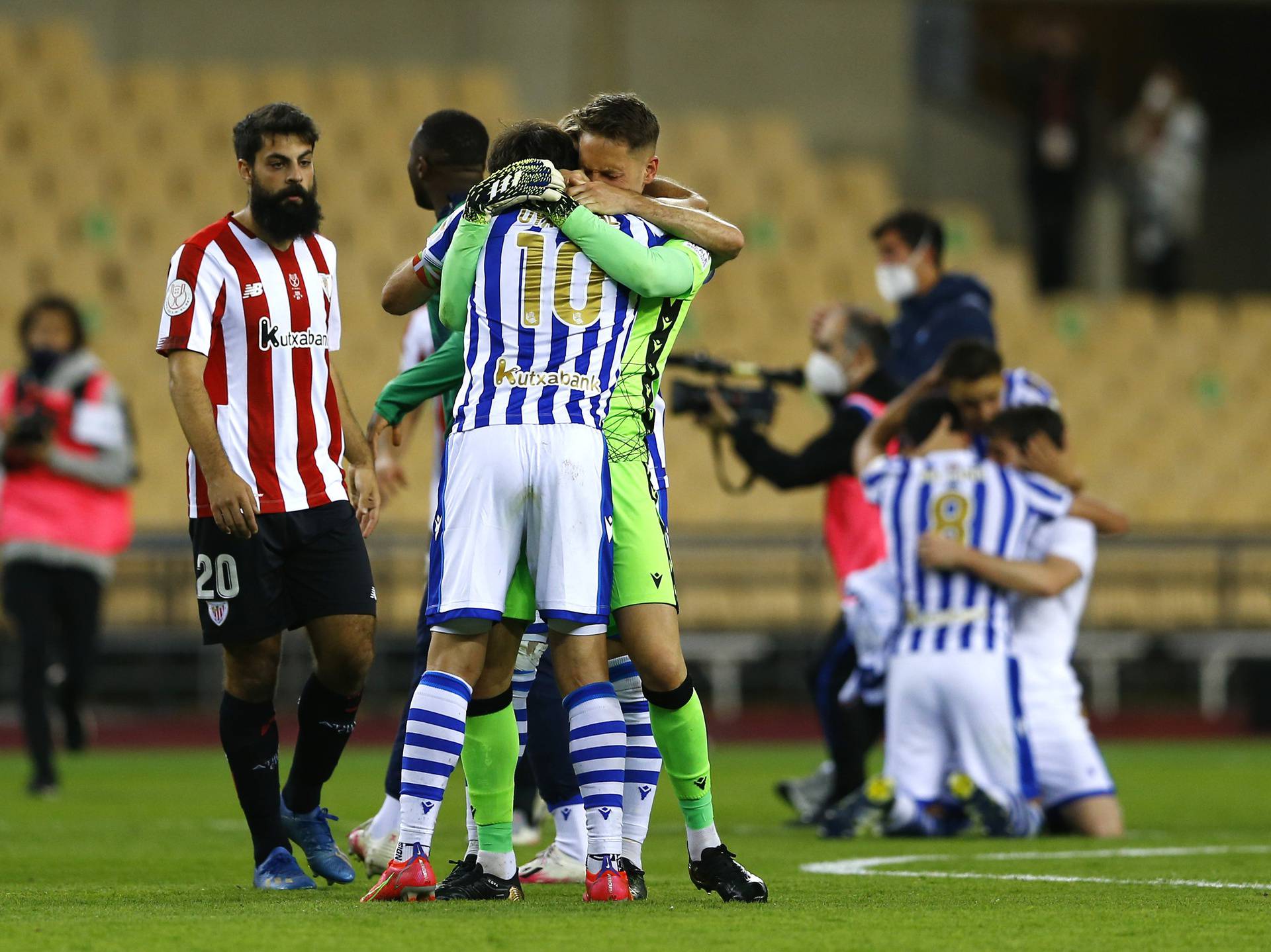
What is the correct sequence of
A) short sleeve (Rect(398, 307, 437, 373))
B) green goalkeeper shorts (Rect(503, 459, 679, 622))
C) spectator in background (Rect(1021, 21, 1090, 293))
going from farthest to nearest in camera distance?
spectator in background (Rect(1021, 21, 1090, 293)), short sleeve (Rect(398, 307, 437, 373)), green goalkeeper shorts (Rect(503, 459, 679, 622))

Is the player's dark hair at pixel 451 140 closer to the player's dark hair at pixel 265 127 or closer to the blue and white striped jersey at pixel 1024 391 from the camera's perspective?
the player's dark hair at pixel 265 127

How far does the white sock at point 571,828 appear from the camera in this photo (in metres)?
5.69

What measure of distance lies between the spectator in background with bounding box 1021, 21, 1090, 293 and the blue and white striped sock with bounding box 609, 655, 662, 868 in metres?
15.2

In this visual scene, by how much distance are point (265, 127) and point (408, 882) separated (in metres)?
2.03

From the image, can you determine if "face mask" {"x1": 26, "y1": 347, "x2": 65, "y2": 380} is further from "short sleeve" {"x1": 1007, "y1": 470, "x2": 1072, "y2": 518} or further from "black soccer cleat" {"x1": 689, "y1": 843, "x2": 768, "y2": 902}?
"black soccer cleat" {"x1": 689, "y1": 843, "x2": 768, "y2": 902}

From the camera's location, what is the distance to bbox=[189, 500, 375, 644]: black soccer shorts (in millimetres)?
5289

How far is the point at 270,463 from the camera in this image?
5.37 meters

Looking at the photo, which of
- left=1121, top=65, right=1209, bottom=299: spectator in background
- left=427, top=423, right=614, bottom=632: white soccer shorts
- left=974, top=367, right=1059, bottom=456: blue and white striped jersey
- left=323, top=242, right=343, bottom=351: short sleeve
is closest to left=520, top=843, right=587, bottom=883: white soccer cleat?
left=427, top=423, right=614, bottom=632: white soccer shorts

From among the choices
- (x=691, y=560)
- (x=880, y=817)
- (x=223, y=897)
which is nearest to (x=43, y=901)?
(x=223, y=897)

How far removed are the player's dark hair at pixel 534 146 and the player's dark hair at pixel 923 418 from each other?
298cm

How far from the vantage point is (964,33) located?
73.9 feet

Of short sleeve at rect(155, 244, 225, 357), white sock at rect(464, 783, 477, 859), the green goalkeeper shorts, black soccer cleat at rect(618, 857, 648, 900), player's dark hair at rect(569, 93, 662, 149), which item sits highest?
player's dark hair at rect(569, 93, 662, 149)

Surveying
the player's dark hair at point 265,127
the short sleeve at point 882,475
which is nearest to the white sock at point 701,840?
the player's dark hair at point 265,127

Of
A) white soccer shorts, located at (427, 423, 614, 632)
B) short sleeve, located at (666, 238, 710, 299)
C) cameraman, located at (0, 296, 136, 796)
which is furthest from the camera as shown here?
cameraman, located at (0, 296, 136, 796)
